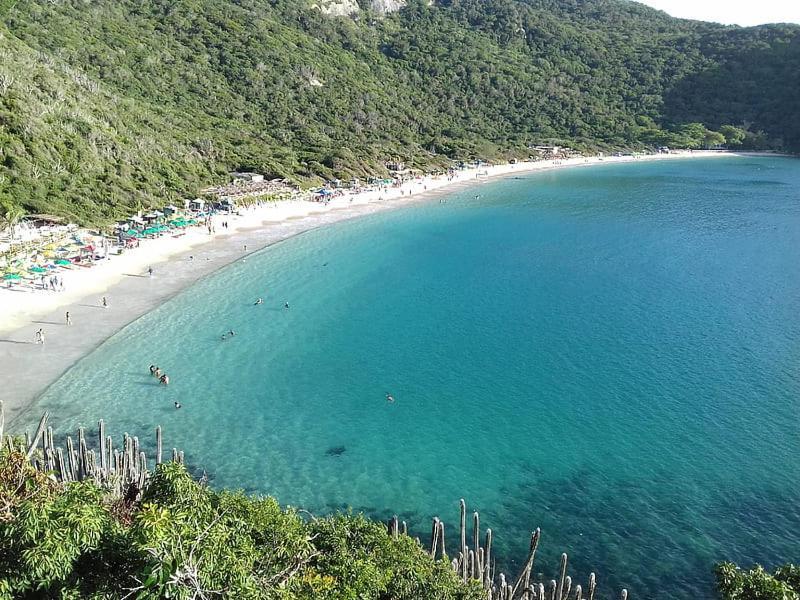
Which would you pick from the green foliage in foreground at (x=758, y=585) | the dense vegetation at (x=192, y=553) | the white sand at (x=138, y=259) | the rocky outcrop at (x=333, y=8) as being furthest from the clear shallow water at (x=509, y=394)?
the rocky outcrop at (x=333, y=8)

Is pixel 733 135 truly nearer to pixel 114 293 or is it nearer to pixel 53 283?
pixel 114 293

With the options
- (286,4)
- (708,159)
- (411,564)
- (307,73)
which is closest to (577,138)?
(708,159)

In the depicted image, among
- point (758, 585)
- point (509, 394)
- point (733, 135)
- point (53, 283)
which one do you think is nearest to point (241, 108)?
point (53, 283)

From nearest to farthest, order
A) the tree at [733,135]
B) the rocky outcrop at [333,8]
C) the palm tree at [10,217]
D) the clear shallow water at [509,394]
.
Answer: the clear shallow water at [509,394], the palm tree at [10,217], the tree at [733,135], the rocky outcrop at [333,8]

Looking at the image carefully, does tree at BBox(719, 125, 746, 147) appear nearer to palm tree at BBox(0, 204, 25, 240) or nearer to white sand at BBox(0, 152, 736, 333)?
white sand at BBox(0, 152, 736, 333)

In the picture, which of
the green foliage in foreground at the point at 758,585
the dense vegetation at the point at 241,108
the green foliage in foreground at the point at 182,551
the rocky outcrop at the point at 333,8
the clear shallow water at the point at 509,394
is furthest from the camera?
the rocky outcrop at the point at 333,8

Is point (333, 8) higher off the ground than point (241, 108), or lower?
higher

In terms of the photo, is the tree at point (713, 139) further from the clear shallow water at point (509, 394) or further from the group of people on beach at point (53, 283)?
the group of people on beach at point (53, 283)
